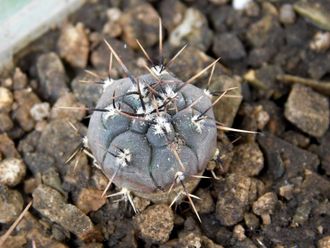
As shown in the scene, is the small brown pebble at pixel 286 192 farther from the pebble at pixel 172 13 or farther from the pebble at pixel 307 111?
the pebble at pixel 172 13

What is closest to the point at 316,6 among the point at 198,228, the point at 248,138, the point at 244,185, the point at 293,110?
the point at 293,110

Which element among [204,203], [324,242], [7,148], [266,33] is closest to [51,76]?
[7,148]

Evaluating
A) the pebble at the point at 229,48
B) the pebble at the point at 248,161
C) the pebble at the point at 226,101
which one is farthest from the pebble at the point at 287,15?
the pebble at the point at 248,161

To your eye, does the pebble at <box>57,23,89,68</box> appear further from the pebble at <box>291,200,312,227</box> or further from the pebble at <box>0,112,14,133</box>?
the pebble at <box>291,200,312,227</box>

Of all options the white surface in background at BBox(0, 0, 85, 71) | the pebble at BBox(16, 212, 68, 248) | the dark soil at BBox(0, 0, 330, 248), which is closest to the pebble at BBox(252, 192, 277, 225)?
the dark soil at BBox(0, 0, 330, 248)

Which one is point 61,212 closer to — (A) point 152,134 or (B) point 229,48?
(A) point 152,134

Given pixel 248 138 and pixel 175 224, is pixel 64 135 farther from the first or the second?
pixel 248 138
